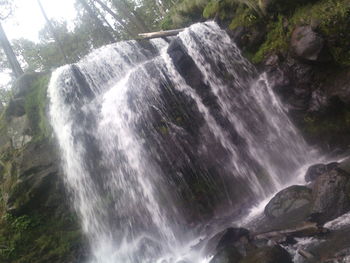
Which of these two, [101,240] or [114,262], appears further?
[101,240]

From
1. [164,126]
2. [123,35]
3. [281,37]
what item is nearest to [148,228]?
[164,126]

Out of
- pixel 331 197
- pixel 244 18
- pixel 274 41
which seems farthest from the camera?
pixel 244 18

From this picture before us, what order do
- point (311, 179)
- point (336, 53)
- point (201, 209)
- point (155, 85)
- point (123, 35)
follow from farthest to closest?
point (123, 35) → point (155, 85) → point (201, 209) → point (336, 53) → point (311, 179)

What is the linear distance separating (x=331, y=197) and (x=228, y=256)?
2314 mm

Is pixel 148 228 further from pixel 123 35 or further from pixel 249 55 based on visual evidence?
pixel 123 35

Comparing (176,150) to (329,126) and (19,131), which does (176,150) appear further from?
(19,131)

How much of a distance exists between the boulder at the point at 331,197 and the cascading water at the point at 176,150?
9.31ft

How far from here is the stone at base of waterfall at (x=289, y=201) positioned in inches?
286

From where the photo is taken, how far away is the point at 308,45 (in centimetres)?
902

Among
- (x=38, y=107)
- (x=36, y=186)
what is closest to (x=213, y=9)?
(x=38, y=107)

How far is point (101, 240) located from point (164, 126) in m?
4.45

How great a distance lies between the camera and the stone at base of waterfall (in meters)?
7.26

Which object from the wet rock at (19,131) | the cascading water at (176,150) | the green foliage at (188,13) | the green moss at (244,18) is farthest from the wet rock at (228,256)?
the green foliage at (188,13)

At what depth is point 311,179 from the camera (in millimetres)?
8211
